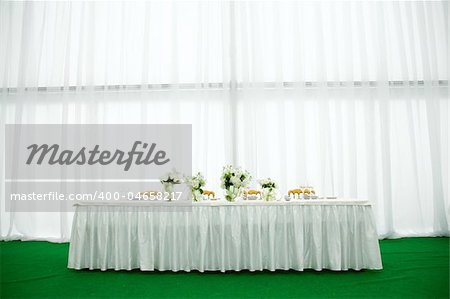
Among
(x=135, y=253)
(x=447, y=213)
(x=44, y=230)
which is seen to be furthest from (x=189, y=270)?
(x=447, y=213)

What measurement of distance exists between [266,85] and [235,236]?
3.39 meters

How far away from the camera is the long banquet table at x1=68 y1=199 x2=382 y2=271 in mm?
3523

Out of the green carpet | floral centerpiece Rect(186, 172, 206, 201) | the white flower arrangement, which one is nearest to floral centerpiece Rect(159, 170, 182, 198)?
the white flower arrangement

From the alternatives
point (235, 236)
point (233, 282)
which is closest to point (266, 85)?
point (235, 236)

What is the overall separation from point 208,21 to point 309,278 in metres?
4.83

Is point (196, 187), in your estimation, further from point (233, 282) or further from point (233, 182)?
point (233, 282)

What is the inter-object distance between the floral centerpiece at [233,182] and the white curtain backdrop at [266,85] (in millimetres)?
1988

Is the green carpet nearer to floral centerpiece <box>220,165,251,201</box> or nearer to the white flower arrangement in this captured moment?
floral centerpiece <box>220,165,251,201</box>

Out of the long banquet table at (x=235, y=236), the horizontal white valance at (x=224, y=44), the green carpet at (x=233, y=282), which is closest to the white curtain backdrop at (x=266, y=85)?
the horizontal white valance at (x=224, y=44)

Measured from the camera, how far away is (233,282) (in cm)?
328

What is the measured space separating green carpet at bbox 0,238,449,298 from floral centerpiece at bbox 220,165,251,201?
85 centimetres

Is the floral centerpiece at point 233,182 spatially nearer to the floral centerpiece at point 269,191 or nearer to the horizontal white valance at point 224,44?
the floral centerpiece at point 269,191

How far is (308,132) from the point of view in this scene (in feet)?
19.7

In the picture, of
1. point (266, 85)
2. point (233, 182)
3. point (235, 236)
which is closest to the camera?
point (235, 236)
